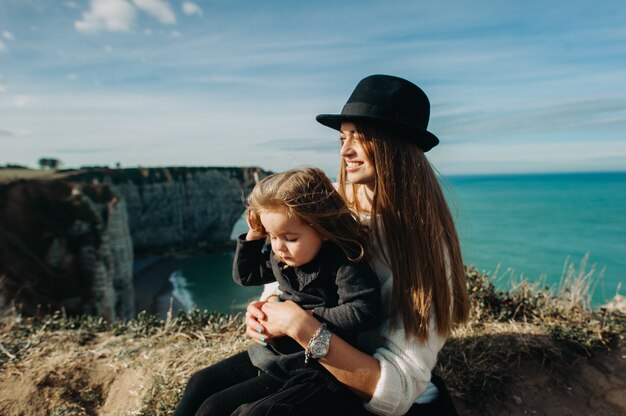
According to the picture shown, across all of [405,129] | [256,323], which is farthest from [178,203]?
[405,129]

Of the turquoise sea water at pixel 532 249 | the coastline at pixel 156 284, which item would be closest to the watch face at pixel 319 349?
the turquoise sea water at pixel 532 249

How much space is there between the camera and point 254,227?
3043mm

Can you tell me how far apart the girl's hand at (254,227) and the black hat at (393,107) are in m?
0.90

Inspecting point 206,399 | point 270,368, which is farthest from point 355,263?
point 206,399

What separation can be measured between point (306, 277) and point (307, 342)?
18.0 inches

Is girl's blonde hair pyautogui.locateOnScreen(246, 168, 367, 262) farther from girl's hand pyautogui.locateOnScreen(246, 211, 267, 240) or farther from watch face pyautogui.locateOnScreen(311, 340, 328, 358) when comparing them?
watch face pyautogui.locateOnScreen(311, 340, 328, 358)

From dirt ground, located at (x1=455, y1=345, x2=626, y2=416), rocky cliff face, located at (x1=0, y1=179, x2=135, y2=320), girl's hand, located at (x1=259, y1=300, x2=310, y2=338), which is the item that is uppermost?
girl's hand, located at (x1=259, y1=300, x2=310, y2=338)

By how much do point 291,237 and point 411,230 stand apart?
0.79 meters

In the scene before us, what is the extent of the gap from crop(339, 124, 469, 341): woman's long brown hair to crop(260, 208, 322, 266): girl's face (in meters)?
0.46

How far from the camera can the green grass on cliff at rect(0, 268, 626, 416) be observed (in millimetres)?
4102

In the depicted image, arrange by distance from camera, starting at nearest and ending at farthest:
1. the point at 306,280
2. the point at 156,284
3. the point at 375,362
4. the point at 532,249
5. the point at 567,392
Result: the point at 375,362 < the point at 306,280 < the point at 567,392 < the point at 156,284 < the point at 532,249

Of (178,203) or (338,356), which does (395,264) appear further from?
(178,203)

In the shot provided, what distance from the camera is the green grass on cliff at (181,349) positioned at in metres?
4.10

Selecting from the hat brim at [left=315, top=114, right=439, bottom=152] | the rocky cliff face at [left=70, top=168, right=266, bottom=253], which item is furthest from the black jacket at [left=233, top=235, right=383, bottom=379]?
the rocky cliff face at [left=70, top=168, right=266, bottom=253]
